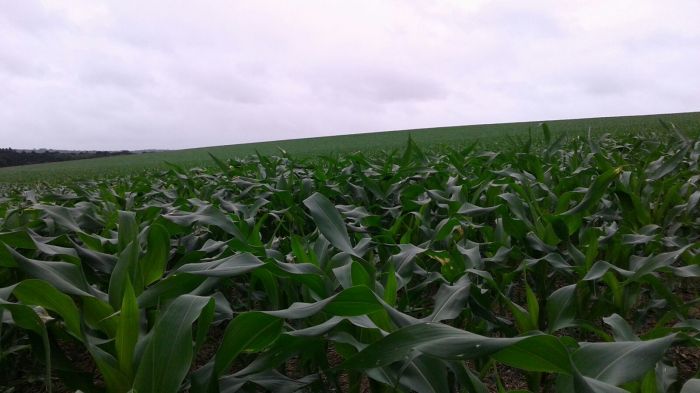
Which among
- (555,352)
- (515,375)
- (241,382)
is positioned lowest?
(515,375)

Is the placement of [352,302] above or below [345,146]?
below

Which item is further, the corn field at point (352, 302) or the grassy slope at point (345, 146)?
the grassy slope at point (345, 146)

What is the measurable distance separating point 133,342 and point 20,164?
41716 mm

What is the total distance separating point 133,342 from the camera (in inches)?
35.3

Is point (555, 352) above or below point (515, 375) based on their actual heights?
above

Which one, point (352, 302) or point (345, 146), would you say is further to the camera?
point (345, 146)

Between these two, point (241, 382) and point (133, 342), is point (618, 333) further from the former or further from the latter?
point (133, 342)

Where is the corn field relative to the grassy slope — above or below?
below

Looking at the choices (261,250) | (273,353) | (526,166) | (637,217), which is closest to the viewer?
(273,353)

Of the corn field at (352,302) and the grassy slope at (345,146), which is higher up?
the grassy slope at (345,146)

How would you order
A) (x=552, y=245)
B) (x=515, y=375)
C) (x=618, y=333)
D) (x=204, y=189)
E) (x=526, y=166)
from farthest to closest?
(x=526, y=166) < (x=204, y=189) < (x=552, y=245) < (x=515, y=375) < (x=618, y=333)

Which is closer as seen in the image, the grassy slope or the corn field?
the corn field

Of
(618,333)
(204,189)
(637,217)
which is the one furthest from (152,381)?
(204,189)

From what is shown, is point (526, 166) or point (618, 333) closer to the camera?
point (618, 333)
